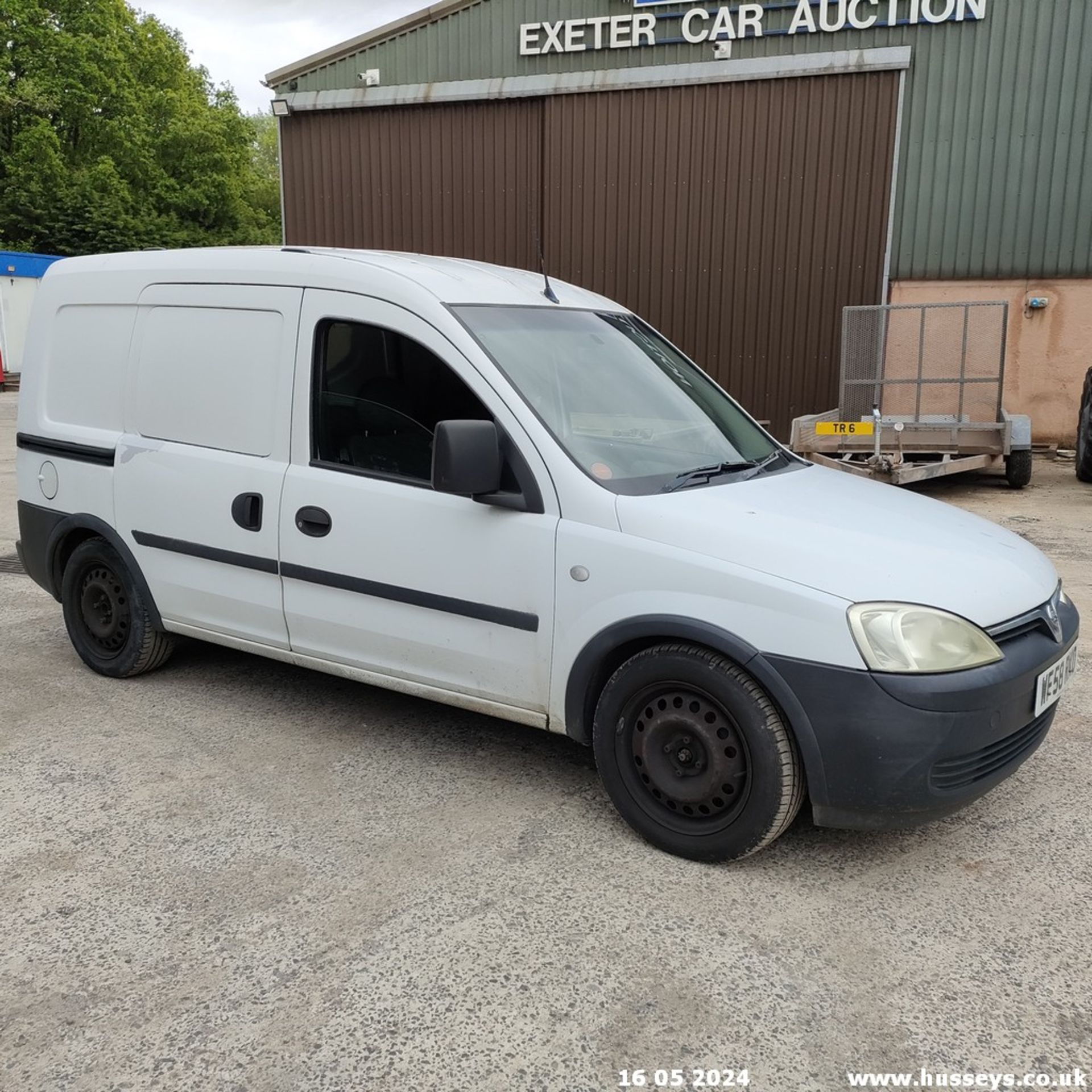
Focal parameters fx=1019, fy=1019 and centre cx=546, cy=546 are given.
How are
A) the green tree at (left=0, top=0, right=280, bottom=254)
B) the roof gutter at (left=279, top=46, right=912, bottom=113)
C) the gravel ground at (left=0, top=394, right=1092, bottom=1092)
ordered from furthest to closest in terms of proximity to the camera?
the green tree at (left=0, top=0, right=280, bottom=254), the roof gutter at (left=279, top=46, right=912, bottom=113), the gravel ground at (left=0, top=394, right=1092, bottom=1092)

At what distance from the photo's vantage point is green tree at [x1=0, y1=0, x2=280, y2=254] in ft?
115

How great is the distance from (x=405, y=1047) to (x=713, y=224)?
1316cm

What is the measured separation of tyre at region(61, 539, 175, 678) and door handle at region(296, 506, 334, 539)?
1177 millimetres

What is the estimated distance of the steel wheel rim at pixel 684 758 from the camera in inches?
120

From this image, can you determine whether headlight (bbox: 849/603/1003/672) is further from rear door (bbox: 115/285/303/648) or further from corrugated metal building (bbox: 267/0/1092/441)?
corrugated metal building (bbox: 267/0/1092/441)

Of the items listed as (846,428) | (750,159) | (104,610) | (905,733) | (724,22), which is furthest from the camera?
(750,159)

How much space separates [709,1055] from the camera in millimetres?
2348

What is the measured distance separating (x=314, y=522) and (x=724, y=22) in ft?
39.3

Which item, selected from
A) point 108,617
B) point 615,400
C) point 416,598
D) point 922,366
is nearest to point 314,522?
point 416,598

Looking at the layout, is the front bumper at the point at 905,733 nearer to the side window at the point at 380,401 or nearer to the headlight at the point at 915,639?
the headlight at the point at 915,639

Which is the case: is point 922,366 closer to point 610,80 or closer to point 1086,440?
point 1086,440

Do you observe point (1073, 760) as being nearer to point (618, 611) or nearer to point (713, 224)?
point (618, 611)

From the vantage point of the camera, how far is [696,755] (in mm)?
3123

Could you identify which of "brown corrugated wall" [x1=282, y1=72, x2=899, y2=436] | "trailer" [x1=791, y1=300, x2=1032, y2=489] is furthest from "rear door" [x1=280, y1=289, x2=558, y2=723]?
"brown corrugated wall" [x1=282, y1=72, x2=899, y2=436]
